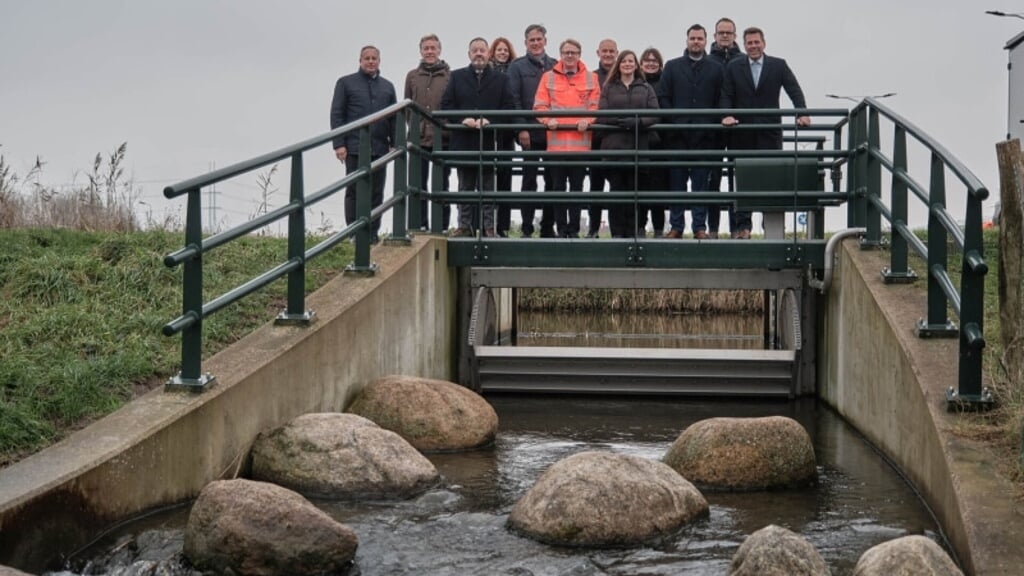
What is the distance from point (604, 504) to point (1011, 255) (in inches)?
97.8

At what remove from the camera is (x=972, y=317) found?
6012 millimetres

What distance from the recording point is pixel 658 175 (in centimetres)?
1209

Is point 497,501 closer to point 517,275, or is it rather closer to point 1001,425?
point 1001,425

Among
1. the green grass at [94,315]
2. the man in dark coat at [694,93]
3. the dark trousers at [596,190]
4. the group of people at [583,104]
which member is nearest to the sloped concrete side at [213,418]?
the green grass at [94,315]

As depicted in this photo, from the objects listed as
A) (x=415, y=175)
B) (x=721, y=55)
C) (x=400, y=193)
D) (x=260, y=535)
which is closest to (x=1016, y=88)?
(x=721, y=55)

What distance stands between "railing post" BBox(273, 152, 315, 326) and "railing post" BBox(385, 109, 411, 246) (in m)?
2.53

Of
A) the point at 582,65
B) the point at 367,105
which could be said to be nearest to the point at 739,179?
the point at 582,65

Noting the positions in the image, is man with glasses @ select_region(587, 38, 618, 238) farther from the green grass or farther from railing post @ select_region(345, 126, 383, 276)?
railing post @ select_region(345, 126, 383, 276)

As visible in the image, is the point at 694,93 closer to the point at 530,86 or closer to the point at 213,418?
the point at 530,86

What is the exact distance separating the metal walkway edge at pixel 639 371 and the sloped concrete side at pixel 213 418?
148 cm

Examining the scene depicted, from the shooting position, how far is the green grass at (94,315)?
6145 millimetres

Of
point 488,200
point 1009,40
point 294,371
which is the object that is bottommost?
point 294,371

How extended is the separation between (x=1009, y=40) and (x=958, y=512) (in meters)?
18.3

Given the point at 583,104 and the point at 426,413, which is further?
the point at 583,104
